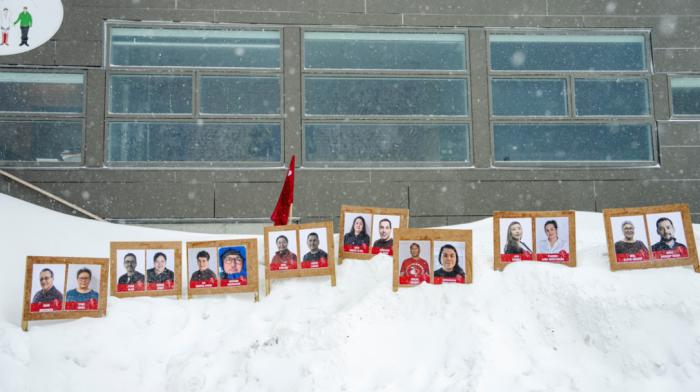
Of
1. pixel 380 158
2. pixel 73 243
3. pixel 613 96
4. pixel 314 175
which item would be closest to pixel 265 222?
pixel 314 175

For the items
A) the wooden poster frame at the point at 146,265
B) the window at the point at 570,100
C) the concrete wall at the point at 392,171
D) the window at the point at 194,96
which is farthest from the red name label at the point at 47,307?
the window at the point at 570,100

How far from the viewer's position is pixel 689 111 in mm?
8906

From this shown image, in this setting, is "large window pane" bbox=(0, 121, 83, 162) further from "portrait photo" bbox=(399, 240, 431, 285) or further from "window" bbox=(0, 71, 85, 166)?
"portrait photo" bbox=(399, 240, 431, 285)

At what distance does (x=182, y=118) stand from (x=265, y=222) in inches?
94.2

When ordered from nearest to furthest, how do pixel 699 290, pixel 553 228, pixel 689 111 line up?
pixel 699 290, pixel 553 228, pixel 689 111

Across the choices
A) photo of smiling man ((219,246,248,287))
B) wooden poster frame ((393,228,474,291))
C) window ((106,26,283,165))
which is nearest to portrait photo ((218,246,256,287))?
photo of smiling man ((219,246,248,287))

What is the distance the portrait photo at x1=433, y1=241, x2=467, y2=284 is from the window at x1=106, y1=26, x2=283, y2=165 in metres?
4.70

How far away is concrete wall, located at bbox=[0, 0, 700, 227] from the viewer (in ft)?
27.0

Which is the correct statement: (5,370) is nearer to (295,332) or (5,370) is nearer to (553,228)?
(295,332)

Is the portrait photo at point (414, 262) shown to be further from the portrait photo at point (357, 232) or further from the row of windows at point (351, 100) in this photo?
the row of windows at point (351, 100)

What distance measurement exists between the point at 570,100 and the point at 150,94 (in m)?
7.74

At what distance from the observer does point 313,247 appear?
16.0 feet

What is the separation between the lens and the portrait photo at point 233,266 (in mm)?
4789

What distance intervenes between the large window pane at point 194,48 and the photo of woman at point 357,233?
4.63 metres
